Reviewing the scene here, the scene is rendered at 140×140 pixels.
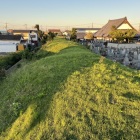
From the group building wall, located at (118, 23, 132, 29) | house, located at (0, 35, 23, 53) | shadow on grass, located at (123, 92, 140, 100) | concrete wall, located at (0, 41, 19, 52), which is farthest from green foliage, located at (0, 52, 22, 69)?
building wall, located at (118, 23, 132, 29)

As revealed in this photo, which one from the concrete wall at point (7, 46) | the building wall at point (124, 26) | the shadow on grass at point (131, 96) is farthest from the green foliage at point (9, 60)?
the building wall at point (124, 26)

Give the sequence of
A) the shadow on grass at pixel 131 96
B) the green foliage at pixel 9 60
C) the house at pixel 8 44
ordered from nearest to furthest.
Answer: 1. the shadow on grass at pixel 131 96
2. the green foliage at pixel 9 60
3. the house at pixel 8 44

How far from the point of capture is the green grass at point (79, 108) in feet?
19.2

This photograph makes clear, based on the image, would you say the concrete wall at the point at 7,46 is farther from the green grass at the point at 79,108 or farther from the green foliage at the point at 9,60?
the green grass at the point at 79,108

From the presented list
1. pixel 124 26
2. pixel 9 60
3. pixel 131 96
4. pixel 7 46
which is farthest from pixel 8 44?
pixel 131 96

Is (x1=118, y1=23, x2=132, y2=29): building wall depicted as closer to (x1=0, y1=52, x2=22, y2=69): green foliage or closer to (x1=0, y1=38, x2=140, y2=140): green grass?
(x1=0, y1=52, x2=22, y2=69): green foliage

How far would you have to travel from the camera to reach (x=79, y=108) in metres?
6.68

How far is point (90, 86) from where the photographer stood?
7.89m

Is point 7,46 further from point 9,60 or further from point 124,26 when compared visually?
point 9,60

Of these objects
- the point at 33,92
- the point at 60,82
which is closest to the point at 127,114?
the point at 60,82

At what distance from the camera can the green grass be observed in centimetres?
584

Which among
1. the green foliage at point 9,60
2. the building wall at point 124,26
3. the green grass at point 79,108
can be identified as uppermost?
the building wall at point 124,26

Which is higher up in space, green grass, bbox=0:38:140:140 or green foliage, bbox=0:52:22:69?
green grass, bbox=0:38:140:140

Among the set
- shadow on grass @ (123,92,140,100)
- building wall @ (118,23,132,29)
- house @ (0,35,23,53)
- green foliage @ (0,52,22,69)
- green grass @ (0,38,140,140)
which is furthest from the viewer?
house @ (0,35,23,53)
